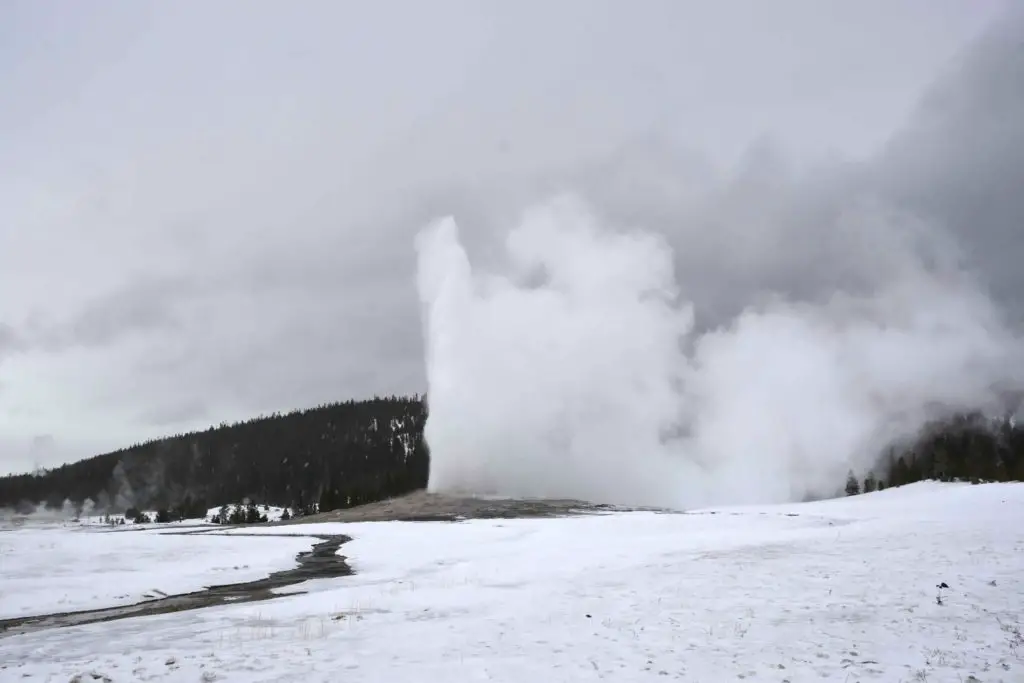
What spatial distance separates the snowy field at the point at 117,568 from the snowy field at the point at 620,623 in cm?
45

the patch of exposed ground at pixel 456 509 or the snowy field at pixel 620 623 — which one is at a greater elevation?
the snowy field at pixel 620 623

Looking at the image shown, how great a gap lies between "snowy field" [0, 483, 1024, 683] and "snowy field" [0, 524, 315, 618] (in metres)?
0.45

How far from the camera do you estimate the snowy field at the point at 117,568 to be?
2088cm

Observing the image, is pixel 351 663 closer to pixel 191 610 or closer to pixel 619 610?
pixel 619 610

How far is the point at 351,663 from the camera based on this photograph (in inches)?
442

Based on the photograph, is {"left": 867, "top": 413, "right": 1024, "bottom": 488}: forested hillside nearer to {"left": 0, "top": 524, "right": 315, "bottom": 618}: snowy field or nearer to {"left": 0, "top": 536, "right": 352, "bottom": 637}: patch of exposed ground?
{"left": 0, "top": 536, "right": 352, "bottom": 637}: patch of exposed ground

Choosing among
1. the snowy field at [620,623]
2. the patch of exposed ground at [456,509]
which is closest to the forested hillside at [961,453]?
the patch of exposed ground at [456,509]

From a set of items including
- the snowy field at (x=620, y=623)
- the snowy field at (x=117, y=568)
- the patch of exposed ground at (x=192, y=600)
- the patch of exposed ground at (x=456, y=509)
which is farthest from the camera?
the patch of exposed ground at (x=456, y=509)

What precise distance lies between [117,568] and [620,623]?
928 inches

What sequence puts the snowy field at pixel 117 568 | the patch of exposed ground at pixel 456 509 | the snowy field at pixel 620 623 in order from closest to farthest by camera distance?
1. the snowy field at pixel 620 623
2. the snowy field at pixel 117 568
3. the patch of exposed ground at pixel 456 509

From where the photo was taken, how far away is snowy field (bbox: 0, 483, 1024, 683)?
10789mm

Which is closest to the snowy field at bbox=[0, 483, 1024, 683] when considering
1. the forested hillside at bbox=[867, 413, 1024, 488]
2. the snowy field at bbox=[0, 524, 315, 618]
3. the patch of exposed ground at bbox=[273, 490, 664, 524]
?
the snowy field at bbox=[0, 524, 315, 618]

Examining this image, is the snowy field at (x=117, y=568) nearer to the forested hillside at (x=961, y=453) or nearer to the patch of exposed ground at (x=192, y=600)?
the patch of exposed ground at (x=192, y=600)

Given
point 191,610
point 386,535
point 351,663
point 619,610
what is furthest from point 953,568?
point 386,535
